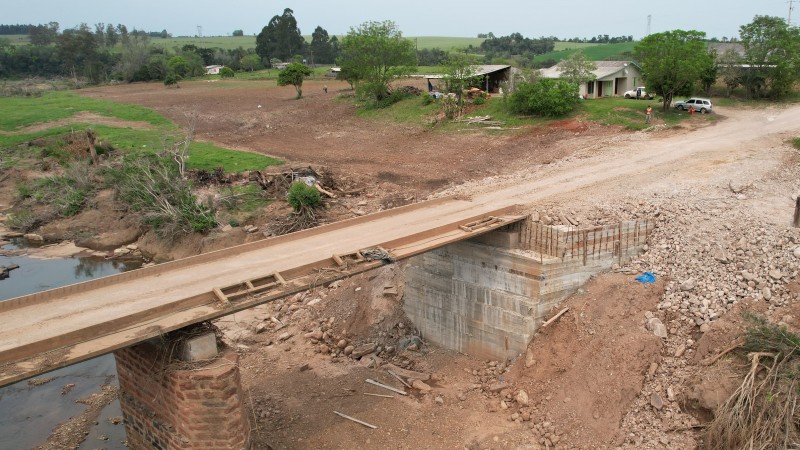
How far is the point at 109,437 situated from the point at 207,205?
13349 millimetres

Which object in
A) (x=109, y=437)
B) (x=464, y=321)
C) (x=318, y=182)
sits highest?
(x=318, y=182)

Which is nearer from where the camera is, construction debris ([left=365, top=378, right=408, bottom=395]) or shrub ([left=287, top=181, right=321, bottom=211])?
construction debris ([left=365, top=378, right=408, bottom=395])

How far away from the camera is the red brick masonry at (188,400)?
10602 millimetres

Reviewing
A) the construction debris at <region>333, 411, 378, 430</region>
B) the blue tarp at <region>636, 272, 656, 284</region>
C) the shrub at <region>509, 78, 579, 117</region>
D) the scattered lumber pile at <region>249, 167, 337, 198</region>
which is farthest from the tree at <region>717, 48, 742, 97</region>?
the construction debris at <region>333, 411, 378, 430</region>

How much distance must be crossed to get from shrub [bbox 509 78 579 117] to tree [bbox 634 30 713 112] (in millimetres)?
3666

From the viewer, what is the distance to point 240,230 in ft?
84.5

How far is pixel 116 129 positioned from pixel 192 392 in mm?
39987

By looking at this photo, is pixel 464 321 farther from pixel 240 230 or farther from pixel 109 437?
pixel 240 230

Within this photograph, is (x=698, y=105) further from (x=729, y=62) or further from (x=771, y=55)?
(x=729, y=62)

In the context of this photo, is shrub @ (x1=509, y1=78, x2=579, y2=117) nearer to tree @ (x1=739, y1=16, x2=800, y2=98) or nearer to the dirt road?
the dirt road

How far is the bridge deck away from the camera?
9531mm

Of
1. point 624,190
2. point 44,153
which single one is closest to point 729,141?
point 624,190

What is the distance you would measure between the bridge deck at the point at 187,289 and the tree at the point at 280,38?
3675 inches

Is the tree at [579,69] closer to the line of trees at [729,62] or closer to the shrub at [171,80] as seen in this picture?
the line of trees at [729,62]
